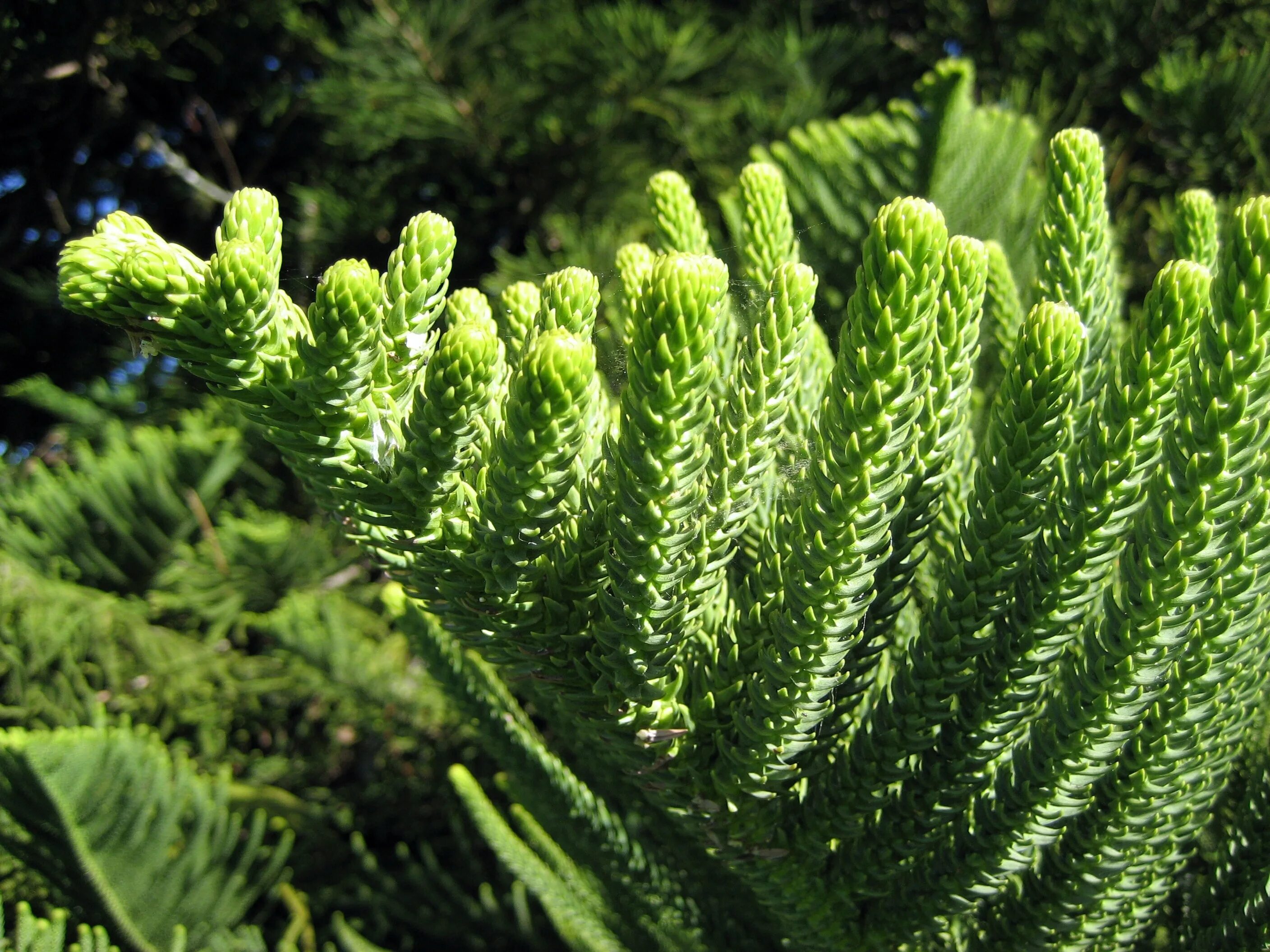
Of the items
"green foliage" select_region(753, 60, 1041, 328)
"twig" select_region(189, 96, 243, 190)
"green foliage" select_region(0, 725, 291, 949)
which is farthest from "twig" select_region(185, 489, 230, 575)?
"green foliage" select_region(753, 60, 1041, 328)

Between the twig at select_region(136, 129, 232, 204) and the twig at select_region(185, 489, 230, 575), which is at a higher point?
the twig at select_region(136, 129, 232, 204)

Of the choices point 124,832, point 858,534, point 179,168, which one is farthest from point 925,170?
point 179,168

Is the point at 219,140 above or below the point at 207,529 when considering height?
above

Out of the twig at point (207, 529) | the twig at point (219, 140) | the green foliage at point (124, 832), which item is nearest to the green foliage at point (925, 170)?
the green foliage at point (124, 832)

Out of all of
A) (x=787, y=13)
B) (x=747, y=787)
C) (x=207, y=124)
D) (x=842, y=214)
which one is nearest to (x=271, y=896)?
(x=747, y=787)

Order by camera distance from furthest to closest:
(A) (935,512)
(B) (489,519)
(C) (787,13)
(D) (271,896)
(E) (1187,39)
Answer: (C) (787,13) → (E) (1187,39) → (D) (271,896) → (A) (935,512) → (B) (489,519)

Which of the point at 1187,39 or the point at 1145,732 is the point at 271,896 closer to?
the point at 1145,732

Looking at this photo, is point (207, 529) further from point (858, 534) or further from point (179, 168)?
point (858, 534)

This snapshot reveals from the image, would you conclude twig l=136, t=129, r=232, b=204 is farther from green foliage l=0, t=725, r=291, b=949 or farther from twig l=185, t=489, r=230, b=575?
green foliage l=0, t=725, r=291, b=949

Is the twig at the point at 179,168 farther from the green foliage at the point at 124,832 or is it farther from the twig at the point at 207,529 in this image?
the green foliage at the point at 124,832
